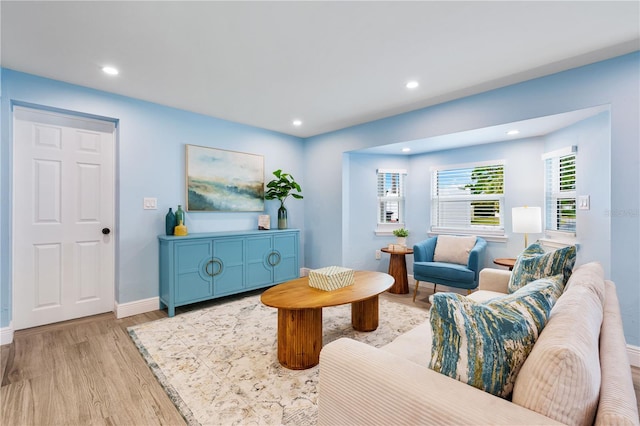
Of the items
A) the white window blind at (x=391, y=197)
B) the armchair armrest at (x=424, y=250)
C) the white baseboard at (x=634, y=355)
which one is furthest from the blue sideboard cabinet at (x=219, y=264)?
the white baseboard at (x=634, y=355)

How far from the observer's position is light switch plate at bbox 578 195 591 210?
2.82m

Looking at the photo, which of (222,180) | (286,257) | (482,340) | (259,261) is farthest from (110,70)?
(482,340)

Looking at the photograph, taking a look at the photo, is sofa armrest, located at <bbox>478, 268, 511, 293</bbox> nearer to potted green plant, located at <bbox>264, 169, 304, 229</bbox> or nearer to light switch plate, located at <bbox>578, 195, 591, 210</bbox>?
light switch plate, located at <bbox>578, 195, 591, 210</bbox>

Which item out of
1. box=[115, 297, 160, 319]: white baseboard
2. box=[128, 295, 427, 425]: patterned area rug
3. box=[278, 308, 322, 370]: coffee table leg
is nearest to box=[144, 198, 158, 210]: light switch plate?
box=[115, 297, 160, 319]: white baseboard

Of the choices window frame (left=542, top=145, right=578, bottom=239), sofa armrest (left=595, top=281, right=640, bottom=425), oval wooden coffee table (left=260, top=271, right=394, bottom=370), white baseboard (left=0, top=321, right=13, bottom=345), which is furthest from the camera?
window frame (left=542, top=145, right=578, bottom=239)

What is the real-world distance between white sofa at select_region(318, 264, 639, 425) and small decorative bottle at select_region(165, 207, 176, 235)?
293 centimetres

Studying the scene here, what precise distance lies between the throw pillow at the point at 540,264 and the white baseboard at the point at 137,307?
11.8ft

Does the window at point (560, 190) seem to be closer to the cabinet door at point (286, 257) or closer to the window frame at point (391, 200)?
the window frame at point (391, 200)

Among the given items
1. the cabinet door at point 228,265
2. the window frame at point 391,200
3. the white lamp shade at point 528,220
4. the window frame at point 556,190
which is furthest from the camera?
the window frame at point 391,200

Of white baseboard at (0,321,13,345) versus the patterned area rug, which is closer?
the patterned area rug

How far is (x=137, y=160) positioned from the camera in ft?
10.7

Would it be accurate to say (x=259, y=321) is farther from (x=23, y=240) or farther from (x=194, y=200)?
(x=23, y=240)

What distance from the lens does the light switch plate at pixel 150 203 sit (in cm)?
332

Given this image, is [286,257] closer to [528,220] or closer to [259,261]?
[259,261]
